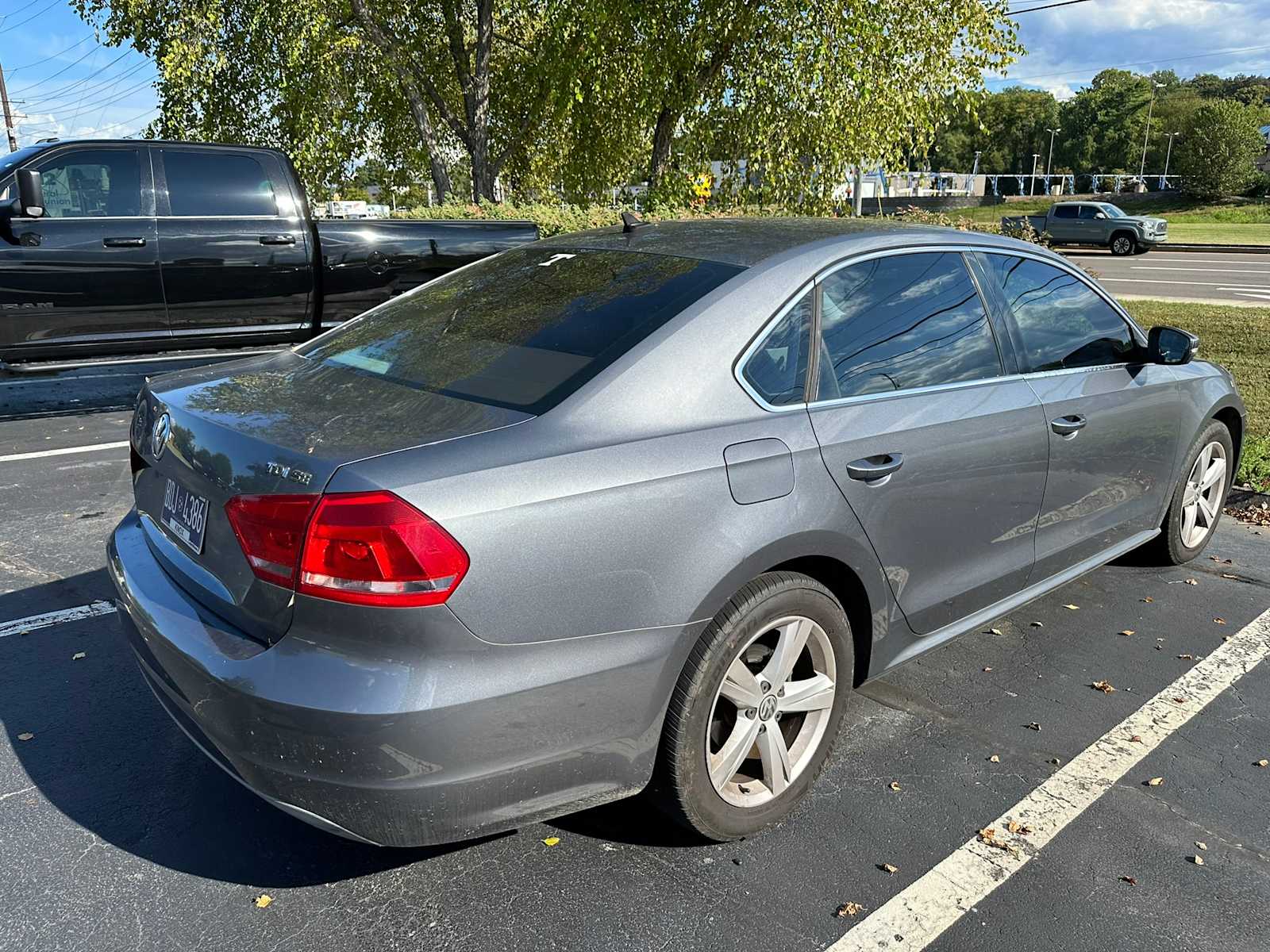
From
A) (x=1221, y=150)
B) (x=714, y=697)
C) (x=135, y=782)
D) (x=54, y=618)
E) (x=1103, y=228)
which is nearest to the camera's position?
(x=714, y=697)

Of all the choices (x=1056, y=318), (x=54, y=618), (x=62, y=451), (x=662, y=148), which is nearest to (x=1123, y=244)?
(x=662, y=148)

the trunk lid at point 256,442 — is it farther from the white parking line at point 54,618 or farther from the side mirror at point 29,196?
the side mirror at point 29,196

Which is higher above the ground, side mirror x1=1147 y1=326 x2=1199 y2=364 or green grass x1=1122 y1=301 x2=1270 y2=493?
side mirror x1=1147 y1=326 x2=1199 y2=364

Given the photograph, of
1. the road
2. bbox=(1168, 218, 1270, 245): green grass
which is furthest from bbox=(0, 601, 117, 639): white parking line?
bbox=(1168, 218, 1270, 245): green grass

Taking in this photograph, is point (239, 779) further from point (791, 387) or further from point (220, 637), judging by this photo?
point (791, 387)

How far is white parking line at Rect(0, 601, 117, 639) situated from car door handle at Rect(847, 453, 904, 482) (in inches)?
117

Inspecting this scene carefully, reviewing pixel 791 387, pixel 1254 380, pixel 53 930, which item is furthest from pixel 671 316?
pixel 1254 380

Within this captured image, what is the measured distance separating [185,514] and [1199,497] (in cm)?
449

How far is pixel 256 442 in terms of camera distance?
7.78 feet

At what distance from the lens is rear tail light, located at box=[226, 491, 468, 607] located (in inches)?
82.7

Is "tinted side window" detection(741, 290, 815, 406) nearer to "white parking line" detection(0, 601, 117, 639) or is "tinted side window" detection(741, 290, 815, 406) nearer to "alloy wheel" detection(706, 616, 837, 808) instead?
"alloy wheel" detection(706, 616, 837, 808)

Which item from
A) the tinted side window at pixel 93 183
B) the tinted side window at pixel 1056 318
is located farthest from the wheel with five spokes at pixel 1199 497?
the tinted side window at pixel 93 183

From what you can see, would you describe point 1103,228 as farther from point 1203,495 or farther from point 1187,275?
point 1203,495

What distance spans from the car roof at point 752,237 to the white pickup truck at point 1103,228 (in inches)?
1211
